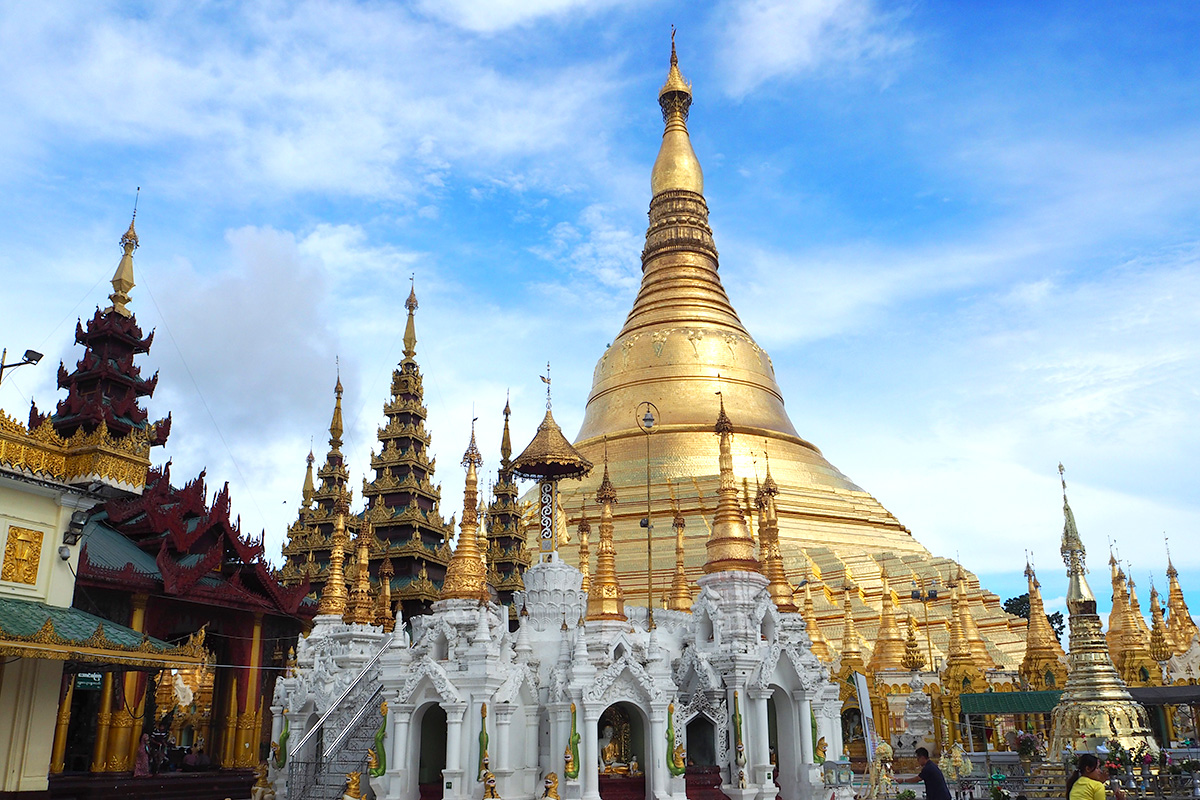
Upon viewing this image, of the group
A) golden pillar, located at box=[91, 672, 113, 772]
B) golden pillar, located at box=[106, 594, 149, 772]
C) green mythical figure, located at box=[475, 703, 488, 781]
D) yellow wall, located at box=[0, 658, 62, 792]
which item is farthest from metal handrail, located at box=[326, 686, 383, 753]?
golden pillar, located at box=[91, 672, 113, 772]

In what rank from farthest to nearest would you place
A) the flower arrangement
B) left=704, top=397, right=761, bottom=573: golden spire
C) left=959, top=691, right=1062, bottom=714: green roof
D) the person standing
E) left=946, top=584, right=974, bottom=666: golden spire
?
left=946, top=584, right=974, bottom=666: golden spire < left=959, top=691, right=1062, bottom=714: green roof < the flower arrangement < left=704, top=397, right=761, bottom=573: golden spire < the person standing

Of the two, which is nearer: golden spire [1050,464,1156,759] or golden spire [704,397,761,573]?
golden spire [704,397,761,573]

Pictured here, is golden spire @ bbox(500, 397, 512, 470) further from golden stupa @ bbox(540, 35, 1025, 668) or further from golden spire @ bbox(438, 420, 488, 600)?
golden spire @ bbox(438, 420, 488, 600)

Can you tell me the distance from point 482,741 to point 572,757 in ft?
4.21

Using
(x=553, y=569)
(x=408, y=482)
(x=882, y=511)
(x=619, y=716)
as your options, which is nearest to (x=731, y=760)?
(x=619, y=716)

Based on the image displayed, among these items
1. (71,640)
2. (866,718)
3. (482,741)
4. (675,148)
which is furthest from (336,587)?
(675,148)

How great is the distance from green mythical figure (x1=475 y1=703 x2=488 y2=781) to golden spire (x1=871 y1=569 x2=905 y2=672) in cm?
1660

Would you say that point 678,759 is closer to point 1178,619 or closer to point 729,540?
point 729,540

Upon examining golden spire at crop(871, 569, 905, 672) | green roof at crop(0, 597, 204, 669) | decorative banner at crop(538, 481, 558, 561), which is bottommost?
green roof at crop(0, 597, 204, 669)

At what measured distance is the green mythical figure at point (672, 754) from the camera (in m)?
13.8

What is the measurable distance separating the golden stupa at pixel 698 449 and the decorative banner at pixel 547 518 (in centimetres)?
914

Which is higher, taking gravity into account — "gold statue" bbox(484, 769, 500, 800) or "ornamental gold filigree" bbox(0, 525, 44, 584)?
"ornamental gold filigree" bbox(0, 525, 44, 584)

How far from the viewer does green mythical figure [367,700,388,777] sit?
1381 centimetres

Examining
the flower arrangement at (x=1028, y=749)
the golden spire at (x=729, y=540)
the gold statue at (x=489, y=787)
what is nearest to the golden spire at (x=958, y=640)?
the flower arrangement at (x=1028, y=749)
